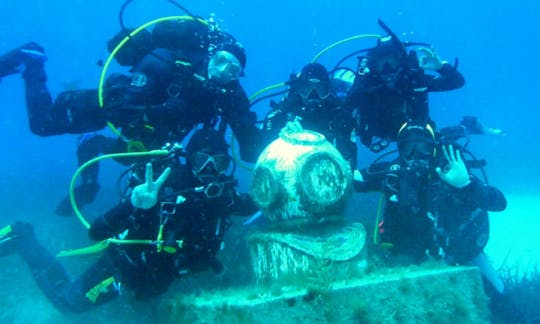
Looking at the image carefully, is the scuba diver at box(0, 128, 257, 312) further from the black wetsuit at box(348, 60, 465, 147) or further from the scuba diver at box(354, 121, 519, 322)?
the black wetsuit at box(348, 60, 465, 147)

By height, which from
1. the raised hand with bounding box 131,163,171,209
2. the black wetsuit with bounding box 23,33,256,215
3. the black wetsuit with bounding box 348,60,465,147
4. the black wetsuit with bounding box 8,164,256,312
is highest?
the black wetsuit with bounding box 348,60,465,147

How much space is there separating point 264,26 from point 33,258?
92.8 meters

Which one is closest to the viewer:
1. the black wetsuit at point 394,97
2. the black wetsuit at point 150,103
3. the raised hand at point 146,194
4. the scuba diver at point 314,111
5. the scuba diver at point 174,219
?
the raised hand at point 146,194

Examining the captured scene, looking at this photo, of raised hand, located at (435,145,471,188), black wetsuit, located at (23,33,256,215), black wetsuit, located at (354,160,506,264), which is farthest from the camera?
black wetsuit, located at (23,33,256,215)

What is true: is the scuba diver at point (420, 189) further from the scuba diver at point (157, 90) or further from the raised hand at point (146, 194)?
the raised hand at point (146, 194)

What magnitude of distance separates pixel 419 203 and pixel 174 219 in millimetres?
2957

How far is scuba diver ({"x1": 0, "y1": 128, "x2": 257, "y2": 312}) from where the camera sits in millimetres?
3967

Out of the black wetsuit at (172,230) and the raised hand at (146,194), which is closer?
the raised hand at (146,194)

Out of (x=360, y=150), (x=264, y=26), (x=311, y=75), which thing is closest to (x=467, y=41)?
(x=264, y=26)

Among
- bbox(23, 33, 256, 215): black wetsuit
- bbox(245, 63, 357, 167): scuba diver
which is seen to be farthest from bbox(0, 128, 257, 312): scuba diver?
bbox(245, 63, 357, 167): scuba diver

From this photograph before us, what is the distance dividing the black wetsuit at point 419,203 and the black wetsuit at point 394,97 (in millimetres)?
1068

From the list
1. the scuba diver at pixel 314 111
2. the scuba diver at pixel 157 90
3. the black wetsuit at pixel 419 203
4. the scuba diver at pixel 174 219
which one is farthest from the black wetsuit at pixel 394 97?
the scuba diver at pixel 174 219

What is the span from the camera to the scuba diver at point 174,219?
3.97 meters

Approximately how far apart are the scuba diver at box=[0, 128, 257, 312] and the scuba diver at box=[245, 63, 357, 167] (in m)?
1.14
